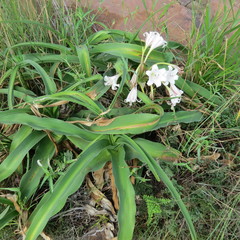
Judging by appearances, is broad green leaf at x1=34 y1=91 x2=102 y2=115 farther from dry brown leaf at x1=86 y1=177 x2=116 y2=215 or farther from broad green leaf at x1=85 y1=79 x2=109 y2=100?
dry brown leaf at x1=86 y1=177 x2=116 y2=215

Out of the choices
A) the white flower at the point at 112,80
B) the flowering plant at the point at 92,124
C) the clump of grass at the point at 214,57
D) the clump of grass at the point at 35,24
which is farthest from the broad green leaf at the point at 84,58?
the clump of grass at the point at 214,57

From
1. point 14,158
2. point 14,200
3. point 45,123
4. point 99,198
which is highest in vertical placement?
point 45,123

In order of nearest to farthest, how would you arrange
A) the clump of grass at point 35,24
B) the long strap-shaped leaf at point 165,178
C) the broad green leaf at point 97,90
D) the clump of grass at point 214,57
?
the long strap-shaped leaf at point 165,178 → the broad green leaf at point 97,90 → the clump of grass at point 214,57 → the clump of grass at point 35,24

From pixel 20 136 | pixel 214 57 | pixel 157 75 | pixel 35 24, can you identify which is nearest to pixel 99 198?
pixel 20 136

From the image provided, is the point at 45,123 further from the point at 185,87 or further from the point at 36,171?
the point at 185,87

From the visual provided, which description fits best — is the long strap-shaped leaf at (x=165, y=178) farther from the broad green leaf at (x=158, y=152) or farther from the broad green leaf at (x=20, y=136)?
the broad green leaf at (x=20, y=136)

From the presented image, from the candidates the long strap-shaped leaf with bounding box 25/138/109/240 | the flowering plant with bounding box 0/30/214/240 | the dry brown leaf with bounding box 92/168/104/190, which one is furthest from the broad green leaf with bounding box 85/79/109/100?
the dry brown leaf with bounding box 92/168/104/190
